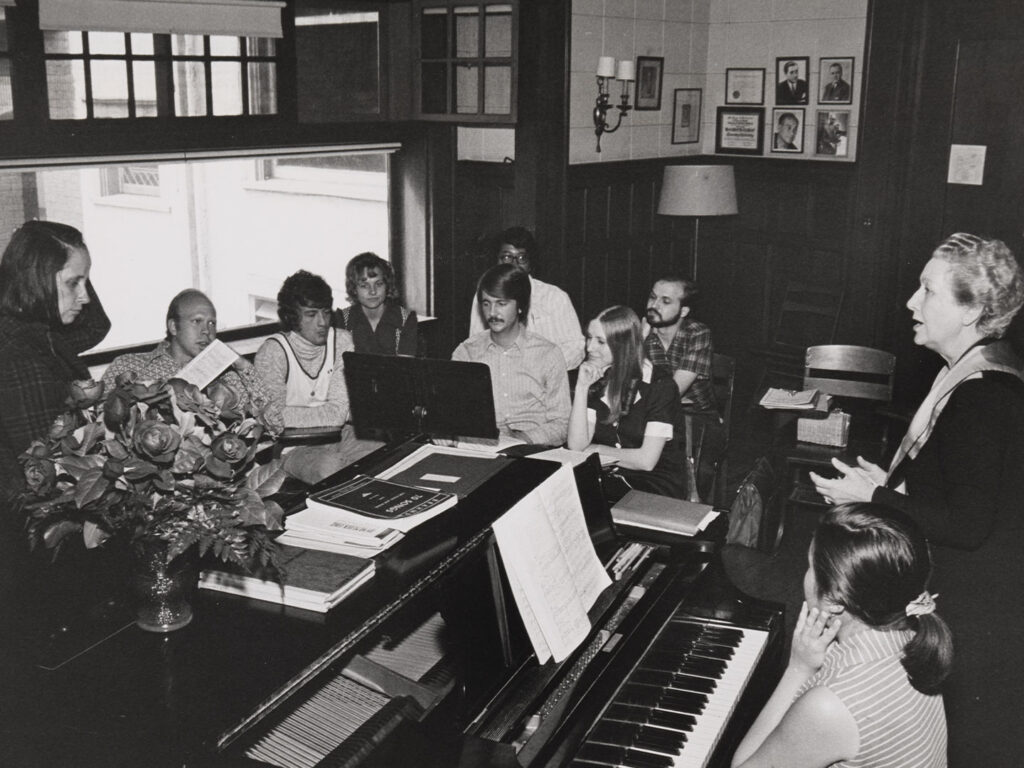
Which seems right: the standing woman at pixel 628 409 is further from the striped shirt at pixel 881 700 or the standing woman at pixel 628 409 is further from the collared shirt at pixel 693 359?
the striped shirt at pixel 881 700

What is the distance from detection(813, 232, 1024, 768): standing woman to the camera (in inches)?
Answer: 97.4

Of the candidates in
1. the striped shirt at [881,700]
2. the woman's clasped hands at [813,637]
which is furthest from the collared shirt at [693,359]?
the striped shirt at [881,700]

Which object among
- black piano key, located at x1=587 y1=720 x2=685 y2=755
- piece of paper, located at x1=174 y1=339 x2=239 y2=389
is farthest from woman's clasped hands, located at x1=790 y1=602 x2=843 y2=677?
piece of paper, located at x1=174 y1=339 x2=239 y2=389

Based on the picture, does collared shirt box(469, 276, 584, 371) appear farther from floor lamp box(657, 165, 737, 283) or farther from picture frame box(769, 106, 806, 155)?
picture frame box(769, 106, 806, 155)

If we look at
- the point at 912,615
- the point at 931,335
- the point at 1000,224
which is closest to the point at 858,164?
the point at 1000,224

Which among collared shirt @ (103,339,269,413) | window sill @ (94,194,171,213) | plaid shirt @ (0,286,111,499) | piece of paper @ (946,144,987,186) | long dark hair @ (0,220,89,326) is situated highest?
piece of paper @ (946,144,987,186)

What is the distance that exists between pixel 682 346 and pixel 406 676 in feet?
11.4

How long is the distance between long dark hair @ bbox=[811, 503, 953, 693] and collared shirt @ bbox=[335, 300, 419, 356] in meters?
3.49

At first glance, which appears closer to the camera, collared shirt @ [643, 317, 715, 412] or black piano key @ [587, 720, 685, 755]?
black piano key @ [587, 720, 685, 755]

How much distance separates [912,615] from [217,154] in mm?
4125

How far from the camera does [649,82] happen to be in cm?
738

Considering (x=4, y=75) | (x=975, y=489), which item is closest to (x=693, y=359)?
(x=975, y=489)

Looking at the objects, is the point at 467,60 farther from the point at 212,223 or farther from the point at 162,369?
the point at 162,369

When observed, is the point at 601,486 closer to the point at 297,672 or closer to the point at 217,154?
the point at 297,672
